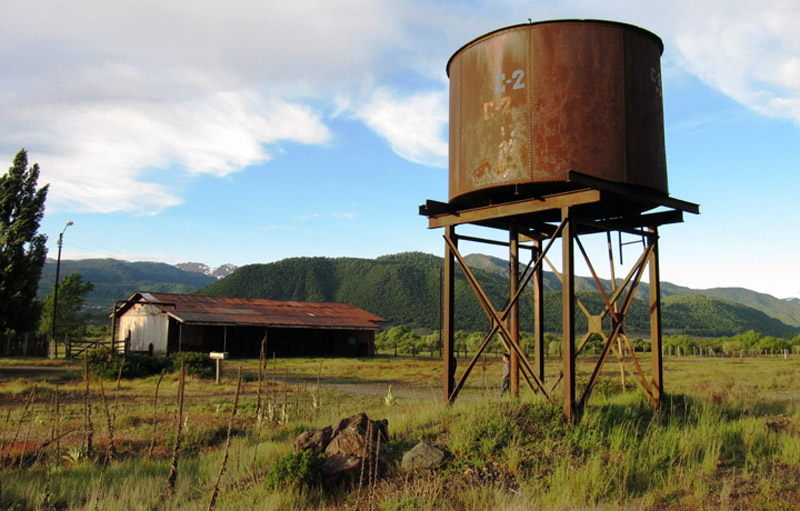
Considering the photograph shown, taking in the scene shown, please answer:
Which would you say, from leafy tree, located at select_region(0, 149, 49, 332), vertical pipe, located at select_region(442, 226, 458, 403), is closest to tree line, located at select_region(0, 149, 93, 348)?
leafy tree, located at select_region(0, 149, 49, 332)

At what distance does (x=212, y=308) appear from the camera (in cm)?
3719

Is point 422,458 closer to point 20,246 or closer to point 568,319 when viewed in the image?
point 568,319

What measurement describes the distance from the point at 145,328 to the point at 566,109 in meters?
34.1

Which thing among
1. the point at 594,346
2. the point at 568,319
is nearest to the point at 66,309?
the point at 594,346

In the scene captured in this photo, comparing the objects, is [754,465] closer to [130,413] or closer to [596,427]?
[596,427]

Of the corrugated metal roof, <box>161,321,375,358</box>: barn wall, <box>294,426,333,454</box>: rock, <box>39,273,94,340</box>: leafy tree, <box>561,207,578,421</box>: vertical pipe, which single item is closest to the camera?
<box>294,426,333,454</box>: rock

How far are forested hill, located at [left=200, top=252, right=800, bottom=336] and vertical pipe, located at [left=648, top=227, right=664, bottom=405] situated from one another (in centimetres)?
8418

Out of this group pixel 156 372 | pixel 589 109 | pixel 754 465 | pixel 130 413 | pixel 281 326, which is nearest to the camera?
pixel 754 465

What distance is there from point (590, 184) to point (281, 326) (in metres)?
30.6

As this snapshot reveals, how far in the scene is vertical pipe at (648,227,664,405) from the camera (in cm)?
1032

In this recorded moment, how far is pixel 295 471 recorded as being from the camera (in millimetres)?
6656

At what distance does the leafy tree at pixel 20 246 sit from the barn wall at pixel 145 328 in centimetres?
582

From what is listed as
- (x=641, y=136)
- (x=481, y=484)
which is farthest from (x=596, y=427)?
(x=641, y=136)

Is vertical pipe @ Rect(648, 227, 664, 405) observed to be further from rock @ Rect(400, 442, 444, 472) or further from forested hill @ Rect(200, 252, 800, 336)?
forested hill @ Rect(200, 252, 800, 336)
